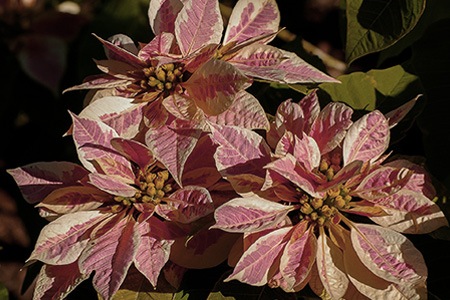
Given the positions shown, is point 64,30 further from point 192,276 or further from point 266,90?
point 192,276

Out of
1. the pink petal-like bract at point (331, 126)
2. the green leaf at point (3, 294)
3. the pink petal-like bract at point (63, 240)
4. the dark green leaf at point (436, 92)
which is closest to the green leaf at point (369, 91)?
the dark green leaf at point (436, 92)

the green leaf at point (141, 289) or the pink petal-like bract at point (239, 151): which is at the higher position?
the pink petal-like bract at point (239, 151)

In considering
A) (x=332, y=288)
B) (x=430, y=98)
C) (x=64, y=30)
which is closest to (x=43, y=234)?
(x=332, y=288)

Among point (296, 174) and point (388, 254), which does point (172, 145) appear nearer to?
point (296, 174)

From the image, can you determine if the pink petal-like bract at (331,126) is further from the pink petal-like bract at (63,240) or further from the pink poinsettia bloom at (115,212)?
the pink petal-like bract at (63,240)

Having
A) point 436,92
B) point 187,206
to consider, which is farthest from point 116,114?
point 436,92

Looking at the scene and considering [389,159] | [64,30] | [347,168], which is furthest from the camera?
[64,30]
